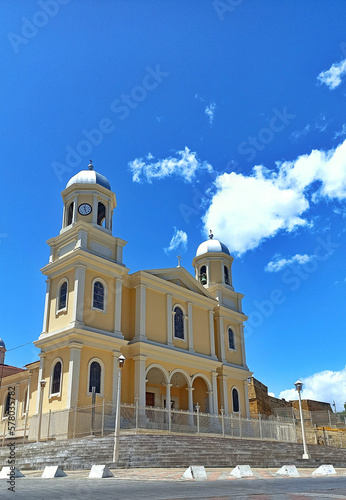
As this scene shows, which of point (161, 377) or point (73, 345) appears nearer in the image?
point (73, 345)

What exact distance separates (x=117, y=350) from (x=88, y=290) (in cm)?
348

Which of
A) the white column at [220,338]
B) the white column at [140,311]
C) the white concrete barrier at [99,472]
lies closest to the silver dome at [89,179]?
the white column at [140,311]

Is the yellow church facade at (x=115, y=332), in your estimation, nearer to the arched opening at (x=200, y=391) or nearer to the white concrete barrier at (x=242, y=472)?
the arched opening at (x=200, y=391)

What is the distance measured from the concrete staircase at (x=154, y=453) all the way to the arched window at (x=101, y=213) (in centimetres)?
1395

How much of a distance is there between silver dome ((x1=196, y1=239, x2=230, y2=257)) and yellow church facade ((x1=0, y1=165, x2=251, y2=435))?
2968 millimetres

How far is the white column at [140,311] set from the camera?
86.6 ft

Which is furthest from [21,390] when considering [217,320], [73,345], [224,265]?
[224,265]

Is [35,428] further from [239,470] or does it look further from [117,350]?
[239,470]

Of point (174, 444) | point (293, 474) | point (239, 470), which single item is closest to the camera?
point (239, 470)

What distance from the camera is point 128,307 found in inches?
1087

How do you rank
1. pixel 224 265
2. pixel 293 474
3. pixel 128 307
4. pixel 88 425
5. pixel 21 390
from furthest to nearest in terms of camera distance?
1. pixel 224 265
2. pixel 21 390
3. pixel 128 307
4. pixel 88 425
5. pixel 293 474

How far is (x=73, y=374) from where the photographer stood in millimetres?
22375

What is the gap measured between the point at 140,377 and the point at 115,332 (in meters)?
2.74

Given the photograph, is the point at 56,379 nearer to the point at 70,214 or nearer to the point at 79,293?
the point at 79,293
